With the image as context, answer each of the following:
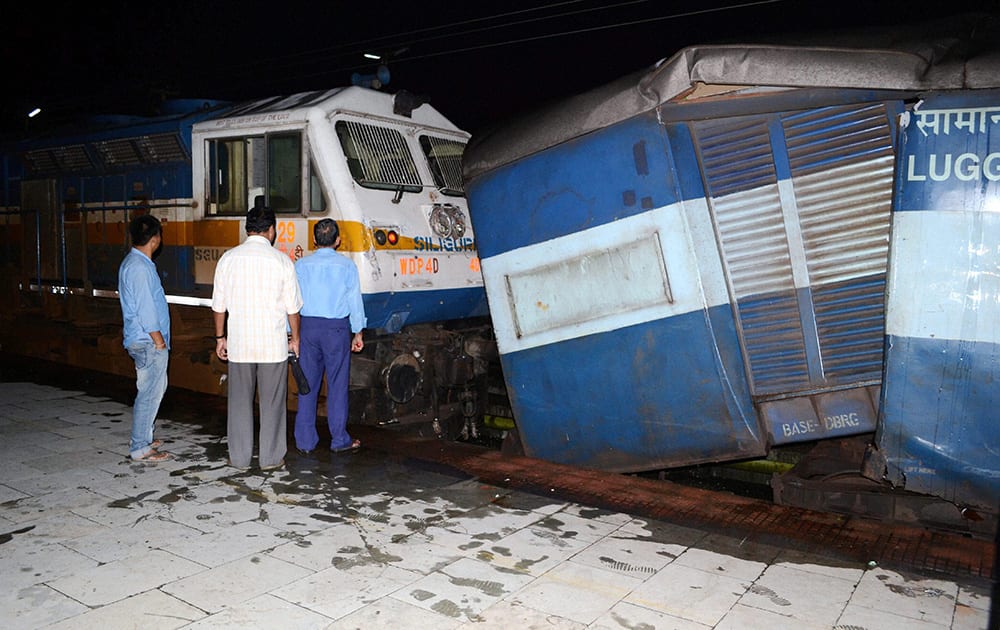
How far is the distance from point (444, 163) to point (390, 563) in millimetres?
4871

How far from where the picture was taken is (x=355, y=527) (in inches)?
183

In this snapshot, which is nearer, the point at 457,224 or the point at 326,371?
the point at 326,371

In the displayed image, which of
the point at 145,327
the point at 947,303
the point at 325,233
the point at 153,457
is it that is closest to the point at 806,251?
the point at 947,303

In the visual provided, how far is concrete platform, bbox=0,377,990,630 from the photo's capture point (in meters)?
3.55

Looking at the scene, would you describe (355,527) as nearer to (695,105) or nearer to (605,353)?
(605,353)

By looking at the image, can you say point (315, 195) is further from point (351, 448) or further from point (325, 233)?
point (351, 448)

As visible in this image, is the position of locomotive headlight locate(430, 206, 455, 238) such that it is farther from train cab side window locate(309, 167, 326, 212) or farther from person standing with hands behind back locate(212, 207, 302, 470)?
person standing with hands behind back locate(212, 207, 302, 470)

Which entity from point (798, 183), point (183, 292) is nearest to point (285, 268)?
point (183, 292)

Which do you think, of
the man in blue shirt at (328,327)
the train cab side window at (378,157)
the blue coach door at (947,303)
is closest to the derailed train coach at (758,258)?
the blue coach door at (947,303)

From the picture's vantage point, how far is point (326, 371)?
6488mm

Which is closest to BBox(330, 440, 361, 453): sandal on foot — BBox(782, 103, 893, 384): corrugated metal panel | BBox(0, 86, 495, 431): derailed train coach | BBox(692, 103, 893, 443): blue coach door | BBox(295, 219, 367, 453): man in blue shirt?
BBox(295, 219, 367, 453): man in blue shirt

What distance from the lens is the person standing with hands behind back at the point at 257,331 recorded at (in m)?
5.71

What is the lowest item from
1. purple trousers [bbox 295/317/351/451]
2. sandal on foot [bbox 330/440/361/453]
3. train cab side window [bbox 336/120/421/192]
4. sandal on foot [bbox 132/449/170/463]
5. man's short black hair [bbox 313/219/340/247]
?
sandal on foot [bbox 330/440/361/453]

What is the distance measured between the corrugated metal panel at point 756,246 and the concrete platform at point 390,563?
3.74 ft
